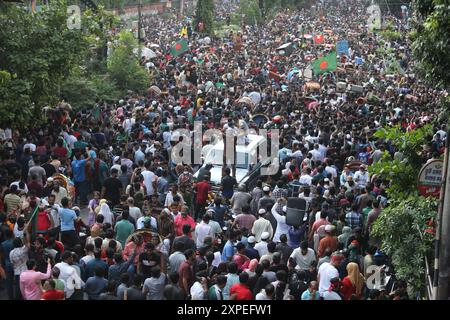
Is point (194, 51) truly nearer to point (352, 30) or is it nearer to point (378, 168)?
point (352, 30)

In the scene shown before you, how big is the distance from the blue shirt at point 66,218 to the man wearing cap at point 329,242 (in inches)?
155

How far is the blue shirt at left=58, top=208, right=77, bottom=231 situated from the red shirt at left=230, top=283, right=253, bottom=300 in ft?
13.5

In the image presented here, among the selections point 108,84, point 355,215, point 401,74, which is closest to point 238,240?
point 355,215

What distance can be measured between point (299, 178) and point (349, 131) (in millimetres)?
4011

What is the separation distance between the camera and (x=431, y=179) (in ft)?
42.8

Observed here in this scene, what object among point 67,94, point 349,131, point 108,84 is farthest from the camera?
point 108,84

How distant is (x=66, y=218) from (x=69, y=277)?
2617 millimetres

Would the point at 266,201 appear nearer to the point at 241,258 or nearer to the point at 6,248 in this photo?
the point at 241,258

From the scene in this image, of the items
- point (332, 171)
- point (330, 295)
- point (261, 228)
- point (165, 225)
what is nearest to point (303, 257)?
point (261, 228)

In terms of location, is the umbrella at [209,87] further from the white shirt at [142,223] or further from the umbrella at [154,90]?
the white shirt at [142,223]

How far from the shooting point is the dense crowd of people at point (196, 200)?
39.0 feet

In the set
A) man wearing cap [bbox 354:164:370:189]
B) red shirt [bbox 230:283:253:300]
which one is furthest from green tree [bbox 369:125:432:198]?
red shirt [bbox 230:283:253:300]

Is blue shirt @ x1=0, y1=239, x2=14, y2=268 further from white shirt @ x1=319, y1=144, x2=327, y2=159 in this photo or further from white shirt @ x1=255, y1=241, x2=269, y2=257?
white shirt @ x1=319, y1=144, x2=327, y2=159

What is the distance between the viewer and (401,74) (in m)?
32.6
